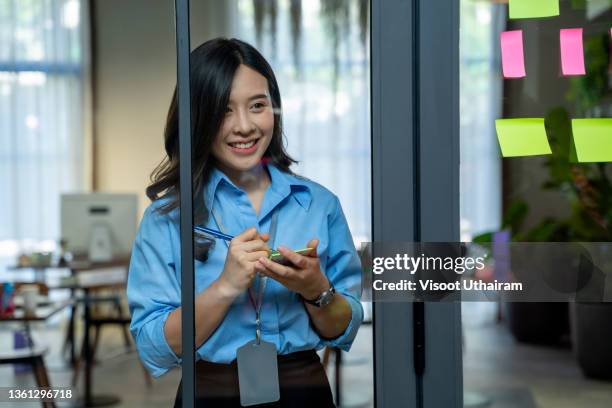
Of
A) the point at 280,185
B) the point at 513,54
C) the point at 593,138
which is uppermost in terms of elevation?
the point at 513,54

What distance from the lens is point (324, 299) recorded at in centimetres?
179

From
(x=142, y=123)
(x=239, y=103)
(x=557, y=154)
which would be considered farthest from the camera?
(x=142, y=123)

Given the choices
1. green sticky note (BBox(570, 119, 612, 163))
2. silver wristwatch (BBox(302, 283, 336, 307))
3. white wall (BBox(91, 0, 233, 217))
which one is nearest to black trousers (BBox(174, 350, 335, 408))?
silver wristwatch (BBox(302, 283, 336, 307))

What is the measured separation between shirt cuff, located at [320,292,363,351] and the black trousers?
53 millimetres

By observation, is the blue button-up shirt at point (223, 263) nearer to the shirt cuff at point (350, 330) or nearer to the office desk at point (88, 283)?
the shirt cuff at point (350, 330)

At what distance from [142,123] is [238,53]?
Result: 3.51 meters

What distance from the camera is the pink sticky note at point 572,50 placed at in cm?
183

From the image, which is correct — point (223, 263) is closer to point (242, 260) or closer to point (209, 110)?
point (242, 260)

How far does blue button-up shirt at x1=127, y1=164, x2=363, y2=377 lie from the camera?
1775 mm

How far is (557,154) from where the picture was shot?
1.94 m

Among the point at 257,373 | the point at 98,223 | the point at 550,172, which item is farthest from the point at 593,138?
the point at 98,223

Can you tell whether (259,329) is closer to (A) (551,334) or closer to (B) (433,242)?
(B) (433,242)

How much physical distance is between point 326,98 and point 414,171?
0.91 feet

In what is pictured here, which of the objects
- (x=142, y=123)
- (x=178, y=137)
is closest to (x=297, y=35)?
(x=178, y=137)
